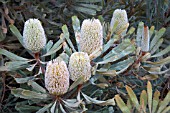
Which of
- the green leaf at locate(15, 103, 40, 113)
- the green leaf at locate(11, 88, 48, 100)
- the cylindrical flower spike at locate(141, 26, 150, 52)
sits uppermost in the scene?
the cylindrical flower spike at locate(141, 26, 150, 52)

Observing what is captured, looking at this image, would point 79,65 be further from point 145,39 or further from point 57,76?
point 145,39

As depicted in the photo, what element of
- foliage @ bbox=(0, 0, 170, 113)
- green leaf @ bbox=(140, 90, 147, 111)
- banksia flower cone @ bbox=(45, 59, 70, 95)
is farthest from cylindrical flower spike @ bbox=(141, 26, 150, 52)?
banksia flower cone @ bbox=(45, 59, 70, 95)

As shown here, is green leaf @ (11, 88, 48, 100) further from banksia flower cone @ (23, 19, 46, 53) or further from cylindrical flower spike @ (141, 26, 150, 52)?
cylindrical flower spike @ (141, 26, 150, 52)

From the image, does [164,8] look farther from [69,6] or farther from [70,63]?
[70,63]

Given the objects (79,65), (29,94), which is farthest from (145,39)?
(29,94)

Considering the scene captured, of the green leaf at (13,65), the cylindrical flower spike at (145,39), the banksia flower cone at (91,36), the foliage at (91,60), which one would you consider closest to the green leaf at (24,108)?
the foliage at (91,60)

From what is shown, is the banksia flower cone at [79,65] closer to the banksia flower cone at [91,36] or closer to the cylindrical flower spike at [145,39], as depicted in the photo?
the banksia flower cone at [91,36]

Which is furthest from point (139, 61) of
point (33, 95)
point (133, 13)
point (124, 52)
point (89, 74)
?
point (133, 13)
